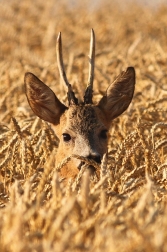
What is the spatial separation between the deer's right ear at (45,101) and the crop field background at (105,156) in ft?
0.55

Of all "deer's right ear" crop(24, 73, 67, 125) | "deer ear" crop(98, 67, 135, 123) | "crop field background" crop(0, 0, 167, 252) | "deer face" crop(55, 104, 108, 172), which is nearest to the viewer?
"crop field background" crop(0, 0, 167, 252)

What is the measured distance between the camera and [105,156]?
6441 millimetres

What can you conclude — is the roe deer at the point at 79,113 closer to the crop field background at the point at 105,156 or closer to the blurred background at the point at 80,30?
the crop field background at the point at 105,156

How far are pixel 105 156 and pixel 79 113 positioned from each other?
2.52m

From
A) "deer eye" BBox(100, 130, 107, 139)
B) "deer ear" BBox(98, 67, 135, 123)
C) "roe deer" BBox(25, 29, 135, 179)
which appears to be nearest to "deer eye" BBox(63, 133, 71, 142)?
"roe deer" BBox(25, 29, 135, 179)

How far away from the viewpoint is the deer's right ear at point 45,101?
9250mm

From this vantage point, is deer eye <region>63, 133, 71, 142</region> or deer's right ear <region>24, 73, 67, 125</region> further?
deer's right ear <region>24, 73, 67, 125</region>

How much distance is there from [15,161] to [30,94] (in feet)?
4.65

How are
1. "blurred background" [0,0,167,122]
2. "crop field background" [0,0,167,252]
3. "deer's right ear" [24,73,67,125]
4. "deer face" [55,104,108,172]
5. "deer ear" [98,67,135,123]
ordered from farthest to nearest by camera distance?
"blurred background" [0,0,167,122], "deer ear" [98,67,135,123], "deer's right ear" [24,73,67,125], "deer face" [55,104,108,172], "crop field background" [0,0,167,252]

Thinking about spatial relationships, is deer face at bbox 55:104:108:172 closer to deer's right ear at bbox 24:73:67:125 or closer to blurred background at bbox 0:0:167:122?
deer's right ear at bbox 24:73:67:125

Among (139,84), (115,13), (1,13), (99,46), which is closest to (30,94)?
(139,84)

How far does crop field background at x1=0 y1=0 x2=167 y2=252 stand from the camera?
493cm

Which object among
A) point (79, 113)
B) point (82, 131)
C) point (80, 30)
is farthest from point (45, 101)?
point (80, 30)

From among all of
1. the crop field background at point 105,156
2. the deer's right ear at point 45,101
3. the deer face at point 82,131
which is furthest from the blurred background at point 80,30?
the deer face at point 82,131
